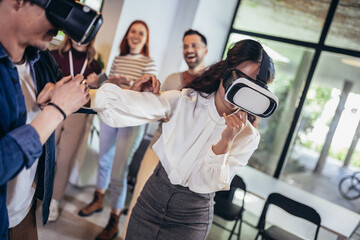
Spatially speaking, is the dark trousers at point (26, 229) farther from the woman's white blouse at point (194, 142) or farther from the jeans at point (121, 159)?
the jeans at point (121, 159)

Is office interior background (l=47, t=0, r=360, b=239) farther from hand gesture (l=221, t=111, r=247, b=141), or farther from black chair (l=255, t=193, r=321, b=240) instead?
hand gesture (l=221, t=111, r=247, b=141)

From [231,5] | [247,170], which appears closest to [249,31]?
[231,5]

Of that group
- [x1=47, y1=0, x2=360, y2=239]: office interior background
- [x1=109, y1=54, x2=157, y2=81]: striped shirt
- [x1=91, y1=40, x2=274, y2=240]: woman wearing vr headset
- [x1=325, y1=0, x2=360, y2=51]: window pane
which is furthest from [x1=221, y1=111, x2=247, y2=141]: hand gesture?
[x1=325, y1=0, x2=360, y2=51]: window pane

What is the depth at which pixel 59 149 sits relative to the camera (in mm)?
2447

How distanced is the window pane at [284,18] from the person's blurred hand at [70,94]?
3.94m

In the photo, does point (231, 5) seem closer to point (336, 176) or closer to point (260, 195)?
point (260, 195)

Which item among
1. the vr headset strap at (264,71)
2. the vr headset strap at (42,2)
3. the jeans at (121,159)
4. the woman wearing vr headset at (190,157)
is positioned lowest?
the jeans at (121,159)

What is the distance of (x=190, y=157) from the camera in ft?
3.84

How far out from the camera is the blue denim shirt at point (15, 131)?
2.12ft

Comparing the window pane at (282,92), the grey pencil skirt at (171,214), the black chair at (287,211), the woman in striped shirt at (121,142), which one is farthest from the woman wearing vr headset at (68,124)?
the window pane at (282,92)

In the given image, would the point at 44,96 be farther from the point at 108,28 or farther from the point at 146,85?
the point at 108,28

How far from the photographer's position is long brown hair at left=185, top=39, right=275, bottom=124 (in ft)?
3.67

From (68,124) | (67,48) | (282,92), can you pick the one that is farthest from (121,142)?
(282,92)

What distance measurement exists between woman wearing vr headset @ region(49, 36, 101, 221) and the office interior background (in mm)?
730
